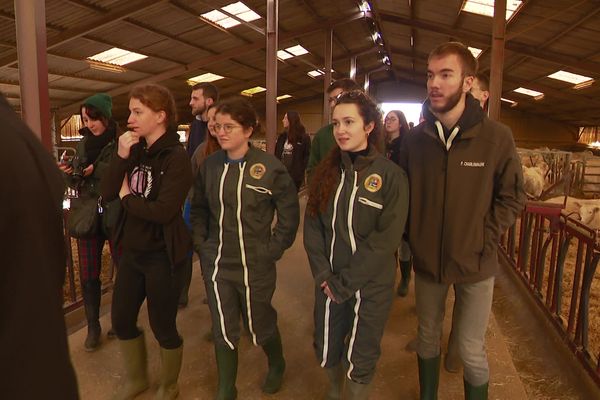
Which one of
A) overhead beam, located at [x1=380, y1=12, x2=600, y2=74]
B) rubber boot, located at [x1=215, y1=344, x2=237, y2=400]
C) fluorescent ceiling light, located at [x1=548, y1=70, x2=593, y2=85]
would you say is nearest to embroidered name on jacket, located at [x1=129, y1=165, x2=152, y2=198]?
rubber boot, located at [x1=215, y1=344, x2=237, y2=400]

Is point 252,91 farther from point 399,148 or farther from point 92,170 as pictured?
point 92,170

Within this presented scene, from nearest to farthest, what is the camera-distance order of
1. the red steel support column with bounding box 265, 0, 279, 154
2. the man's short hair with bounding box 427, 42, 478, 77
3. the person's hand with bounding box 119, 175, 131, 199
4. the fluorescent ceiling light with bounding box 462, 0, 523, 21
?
the man's short hair with bounding box 427, 42, 478, 77, the person's hand with bounding box 119, 175, 131, 199, the red steel support column with bounding box 265, 0, 279, 154, the fluorescent ceiling light with bounding box 462, 0, 523, 21

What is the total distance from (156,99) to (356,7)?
11.9 metres

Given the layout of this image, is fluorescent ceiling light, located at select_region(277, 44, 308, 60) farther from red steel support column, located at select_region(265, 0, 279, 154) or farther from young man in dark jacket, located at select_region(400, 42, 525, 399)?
young man in dark jacket, located at select_region(400, 42, 525, 399)

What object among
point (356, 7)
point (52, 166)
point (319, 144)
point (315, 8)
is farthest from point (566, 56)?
point (52, 166)

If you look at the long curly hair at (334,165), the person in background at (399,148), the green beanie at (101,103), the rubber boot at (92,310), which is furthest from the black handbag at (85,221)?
the person in background at (399,148)

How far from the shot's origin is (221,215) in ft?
7.14

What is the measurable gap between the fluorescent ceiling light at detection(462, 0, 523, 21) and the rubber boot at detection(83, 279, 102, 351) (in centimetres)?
890

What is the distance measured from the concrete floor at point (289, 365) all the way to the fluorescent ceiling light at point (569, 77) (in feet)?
43.7

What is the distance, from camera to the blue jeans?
200 cm

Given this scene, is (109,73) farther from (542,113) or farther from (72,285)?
(542,113)

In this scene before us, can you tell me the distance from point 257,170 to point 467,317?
114 cm

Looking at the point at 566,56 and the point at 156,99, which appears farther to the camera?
the point at 566,56

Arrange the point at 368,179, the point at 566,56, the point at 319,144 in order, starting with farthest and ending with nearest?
the point at 566,56 → the point at 319,144 → the point at 368,179
